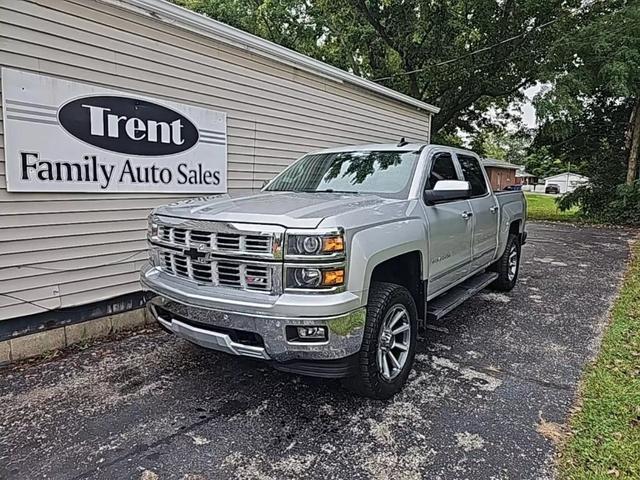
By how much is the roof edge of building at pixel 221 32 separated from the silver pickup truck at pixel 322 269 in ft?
7.64

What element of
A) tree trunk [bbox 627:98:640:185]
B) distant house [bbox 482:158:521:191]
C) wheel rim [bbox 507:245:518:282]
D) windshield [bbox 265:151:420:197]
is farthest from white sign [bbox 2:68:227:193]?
distant house [bbox 482:158:521:191]

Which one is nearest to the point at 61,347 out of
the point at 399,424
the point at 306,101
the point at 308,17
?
the point at 399,424

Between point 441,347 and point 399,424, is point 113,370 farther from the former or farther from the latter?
point 441,347

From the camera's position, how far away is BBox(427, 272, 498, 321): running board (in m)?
3.69

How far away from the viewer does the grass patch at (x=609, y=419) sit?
2385 mm

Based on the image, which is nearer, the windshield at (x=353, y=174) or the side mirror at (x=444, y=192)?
the side mirror at (x=444, y=192)

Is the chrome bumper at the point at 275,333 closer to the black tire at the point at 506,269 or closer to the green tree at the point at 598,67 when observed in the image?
the black tire at the point at 506,269

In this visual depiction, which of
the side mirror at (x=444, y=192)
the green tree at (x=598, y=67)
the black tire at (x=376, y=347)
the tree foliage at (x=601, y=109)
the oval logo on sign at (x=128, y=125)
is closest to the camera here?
the black tire at (x=376, y=347)

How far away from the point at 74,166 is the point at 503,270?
500 cm

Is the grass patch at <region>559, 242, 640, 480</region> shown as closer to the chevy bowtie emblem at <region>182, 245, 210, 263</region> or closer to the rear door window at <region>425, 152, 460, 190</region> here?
the rear door window at <region>425, 152, 460, 190</region>

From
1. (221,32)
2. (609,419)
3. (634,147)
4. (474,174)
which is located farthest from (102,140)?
(634,147)

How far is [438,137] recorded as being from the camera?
811 inches

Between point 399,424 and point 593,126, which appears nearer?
point 399,424

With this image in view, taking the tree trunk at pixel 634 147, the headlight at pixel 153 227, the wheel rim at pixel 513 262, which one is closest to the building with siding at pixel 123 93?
the headlight at pixel 153 227
